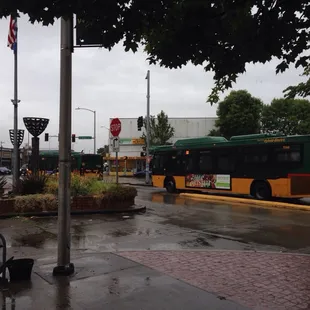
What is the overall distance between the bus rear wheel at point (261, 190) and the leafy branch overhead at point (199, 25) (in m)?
14.2

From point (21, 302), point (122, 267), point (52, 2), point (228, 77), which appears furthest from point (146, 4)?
point (122, 267)

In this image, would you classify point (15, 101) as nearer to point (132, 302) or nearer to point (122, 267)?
point (122, 267)

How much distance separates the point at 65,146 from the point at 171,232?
5088 millimetres

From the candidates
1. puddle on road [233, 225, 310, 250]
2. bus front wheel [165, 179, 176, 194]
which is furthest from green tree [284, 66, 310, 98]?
bus front wheel [165, 179, 176, 194]

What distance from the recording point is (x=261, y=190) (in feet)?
61.7

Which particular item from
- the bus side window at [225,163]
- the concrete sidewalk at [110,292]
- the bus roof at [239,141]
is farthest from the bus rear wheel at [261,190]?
the concrete sidewalk at [110,292]

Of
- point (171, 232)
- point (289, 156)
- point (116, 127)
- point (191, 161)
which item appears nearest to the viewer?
point (171, 232)

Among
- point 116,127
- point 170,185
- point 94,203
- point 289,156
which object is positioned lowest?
point 94,203

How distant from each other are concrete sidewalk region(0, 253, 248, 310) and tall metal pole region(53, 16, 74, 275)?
428 mm

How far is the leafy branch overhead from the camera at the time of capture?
383 centimetres

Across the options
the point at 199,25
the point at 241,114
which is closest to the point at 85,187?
Result: the point at 199,25

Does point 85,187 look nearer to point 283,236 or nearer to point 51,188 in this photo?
point 51,188

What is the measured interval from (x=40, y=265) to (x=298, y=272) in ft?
13.8

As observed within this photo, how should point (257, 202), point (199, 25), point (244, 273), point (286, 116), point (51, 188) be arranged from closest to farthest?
point (199, 25) < point (244, 273) < point (51, 188) < point (257, 202) < point (286, 116)
